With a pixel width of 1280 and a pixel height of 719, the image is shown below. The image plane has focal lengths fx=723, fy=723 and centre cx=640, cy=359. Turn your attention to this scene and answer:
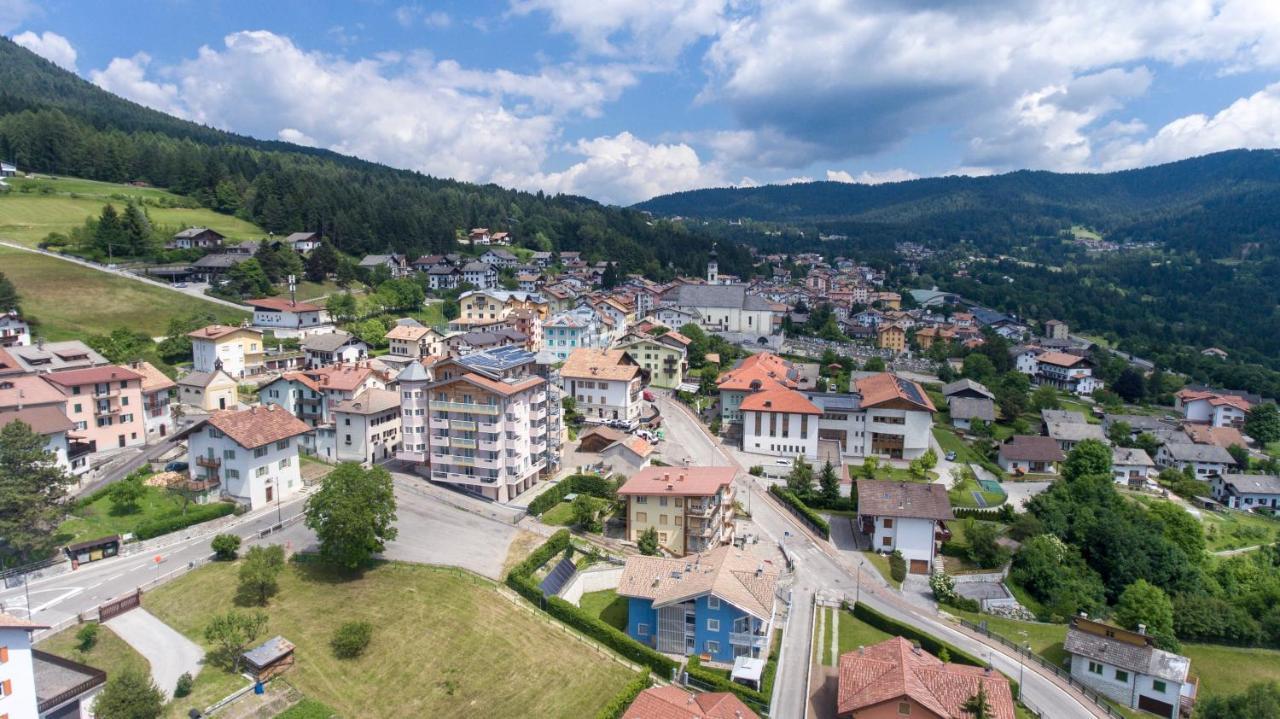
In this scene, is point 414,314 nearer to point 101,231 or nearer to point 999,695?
point 101,231

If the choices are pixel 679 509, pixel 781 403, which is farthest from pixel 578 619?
pixel 781 403

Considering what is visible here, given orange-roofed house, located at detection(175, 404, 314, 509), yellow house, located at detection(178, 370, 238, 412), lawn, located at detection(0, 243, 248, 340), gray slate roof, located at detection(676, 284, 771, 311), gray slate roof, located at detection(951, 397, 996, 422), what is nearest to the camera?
orange-roofed house, located at detection(175, 404, 314, 509)

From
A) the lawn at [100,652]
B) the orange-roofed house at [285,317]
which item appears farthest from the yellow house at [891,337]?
the lawn at [100,652]

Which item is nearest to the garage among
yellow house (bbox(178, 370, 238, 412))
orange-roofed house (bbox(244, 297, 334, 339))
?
yellow house (bbox(178, 370, 238, 412))

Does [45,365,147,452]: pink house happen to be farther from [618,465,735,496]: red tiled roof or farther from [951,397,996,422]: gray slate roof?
[951,397,996,422]: gray slate roof

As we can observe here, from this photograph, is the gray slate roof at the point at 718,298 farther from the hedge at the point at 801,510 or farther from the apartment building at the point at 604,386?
the hedge at the point at 801,510

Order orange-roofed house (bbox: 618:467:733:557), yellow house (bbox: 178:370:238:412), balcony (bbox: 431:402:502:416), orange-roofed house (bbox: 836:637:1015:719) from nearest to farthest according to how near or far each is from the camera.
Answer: orange-roofed house (bbox: 836:637:1015:719)
orange-roofed house (bbox: 618:467:733:557)
balcony (bbox: 431:402:502:416)
yellow house (bbox: 178:370:238:412)

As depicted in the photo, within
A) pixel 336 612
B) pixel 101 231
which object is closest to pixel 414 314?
pixel 101 231
